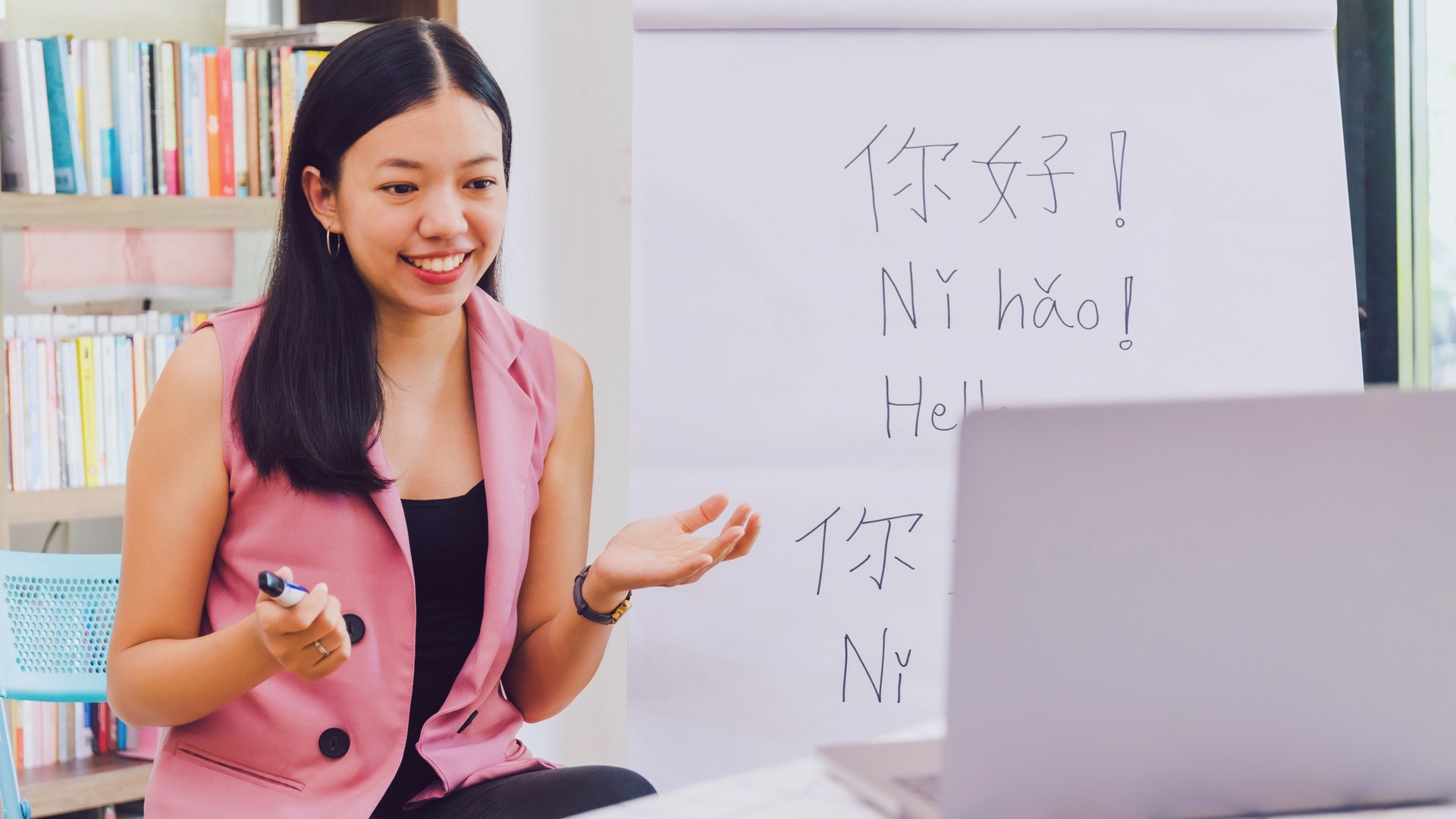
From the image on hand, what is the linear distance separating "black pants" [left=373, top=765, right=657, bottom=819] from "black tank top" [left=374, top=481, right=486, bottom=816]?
0.13ft

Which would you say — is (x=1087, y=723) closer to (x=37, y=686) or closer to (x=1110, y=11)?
(x=1110, y=11)

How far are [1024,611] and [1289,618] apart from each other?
13 centimetres

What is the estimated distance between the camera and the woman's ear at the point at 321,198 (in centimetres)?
119

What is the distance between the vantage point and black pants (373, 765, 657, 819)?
43.5 inches

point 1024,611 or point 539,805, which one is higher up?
point 1024,611

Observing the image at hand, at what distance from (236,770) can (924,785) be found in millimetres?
721

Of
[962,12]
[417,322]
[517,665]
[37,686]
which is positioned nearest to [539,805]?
[517,665]

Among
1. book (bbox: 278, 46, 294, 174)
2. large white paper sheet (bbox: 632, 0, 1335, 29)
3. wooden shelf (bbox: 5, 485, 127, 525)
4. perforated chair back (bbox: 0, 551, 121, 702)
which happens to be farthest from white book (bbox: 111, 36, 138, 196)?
large white paper sheet (bbox: 632, 0, 1335, 29)

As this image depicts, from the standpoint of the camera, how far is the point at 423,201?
1.17 meters

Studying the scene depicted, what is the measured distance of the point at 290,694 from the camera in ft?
3.74

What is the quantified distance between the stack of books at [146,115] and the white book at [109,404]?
0.23 metres

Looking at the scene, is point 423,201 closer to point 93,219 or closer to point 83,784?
point 93,219

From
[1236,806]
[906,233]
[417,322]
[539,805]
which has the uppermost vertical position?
[906,233]

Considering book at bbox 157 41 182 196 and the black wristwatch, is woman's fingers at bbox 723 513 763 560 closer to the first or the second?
the black wristwatch
